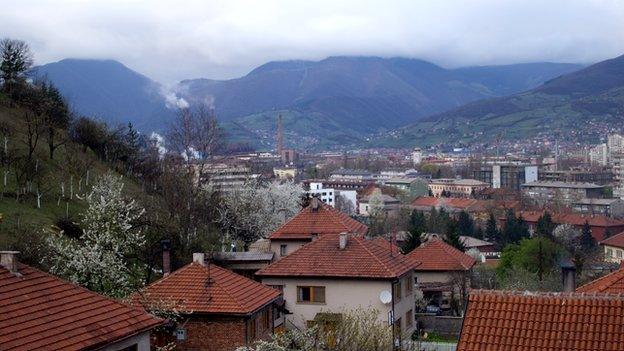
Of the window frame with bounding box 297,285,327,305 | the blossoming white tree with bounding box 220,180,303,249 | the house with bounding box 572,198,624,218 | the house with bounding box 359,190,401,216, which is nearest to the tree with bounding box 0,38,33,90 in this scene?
the blossoming white tree with bounding box 220,180,303,249

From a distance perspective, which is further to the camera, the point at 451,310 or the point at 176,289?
the point at 451,310

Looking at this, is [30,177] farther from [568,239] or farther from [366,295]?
[568,239]

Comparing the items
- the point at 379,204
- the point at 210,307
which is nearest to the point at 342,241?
the point at 210,307

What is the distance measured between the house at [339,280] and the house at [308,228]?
21.6 feet

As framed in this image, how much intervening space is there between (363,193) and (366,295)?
437 feet

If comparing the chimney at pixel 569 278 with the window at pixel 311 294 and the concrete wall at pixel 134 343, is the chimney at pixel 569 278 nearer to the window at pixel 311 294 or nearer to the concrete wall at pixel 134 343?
the concrete wall at pixel 134 343

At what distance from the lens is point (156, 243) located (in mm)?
36750

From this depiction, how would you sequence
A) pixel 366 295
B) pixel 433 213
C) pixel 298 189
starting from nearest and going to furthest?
pixel 366 295, pixel 298 189, pixel 433 213

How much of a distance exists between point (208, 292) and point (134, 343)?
7.25 metres

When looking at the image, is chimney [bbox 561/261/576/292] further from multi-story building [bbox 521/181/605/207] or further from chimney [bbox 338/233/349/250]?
multi-story building [bbox 521/181/605/207]

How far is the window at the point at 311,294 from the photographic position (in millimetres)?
32094

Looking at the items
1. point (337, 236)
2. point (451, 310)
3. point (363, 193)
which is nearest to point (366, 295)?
point (337, 236)

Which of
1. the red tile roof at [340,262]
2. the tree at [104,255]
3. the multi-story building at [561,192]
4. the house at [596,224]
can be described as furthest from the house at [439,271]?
the multi-story building at [561,192]

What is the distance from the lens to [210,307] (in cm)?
2397
